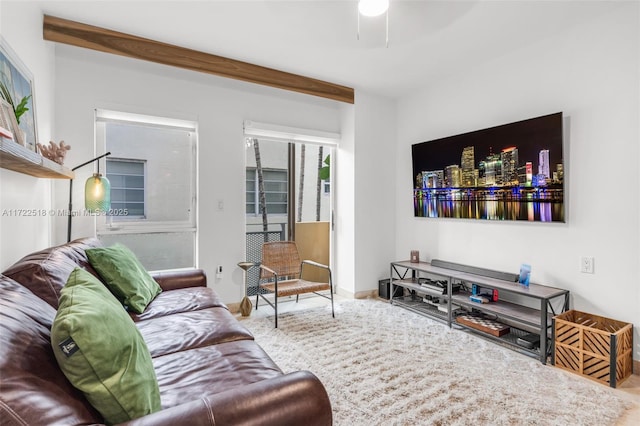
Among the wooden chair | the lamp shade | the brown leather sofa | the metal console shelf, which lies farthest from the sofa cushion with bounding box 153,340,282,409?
the metal console shelf

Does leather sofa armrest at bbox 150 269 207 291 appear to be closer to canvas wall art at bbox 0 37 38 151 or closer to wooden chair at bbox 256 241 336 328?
wooden chair at bbox 256 241 336 328

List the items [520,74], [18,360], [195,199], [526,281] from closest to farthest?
[18,360] → [526,281] → [520,74] → [195,199]

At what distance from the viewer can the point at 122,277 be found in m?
2.18

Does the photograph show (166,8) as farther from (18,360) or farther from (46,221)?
(18,360)

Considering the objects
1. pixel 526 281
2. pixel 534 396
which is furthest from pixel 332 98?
pixel 534 396

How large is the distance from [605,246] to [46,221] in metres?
4.30

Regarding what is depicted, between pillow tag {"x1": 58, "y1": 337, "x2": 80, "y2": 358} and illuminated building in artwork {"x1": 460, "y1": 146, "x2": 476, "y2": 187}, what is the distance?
11.0ft

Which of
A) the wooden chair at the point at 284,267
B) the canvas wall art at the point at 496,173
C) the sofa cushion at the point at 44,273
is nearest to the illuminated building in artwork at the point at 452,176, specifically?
the canvas wall art at the point at 496,173

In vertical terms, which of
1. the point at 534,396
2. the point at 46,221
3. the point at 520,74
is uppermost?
the point at 520,74

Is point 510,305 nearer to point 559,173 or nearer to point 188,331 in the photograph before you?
point 559,173

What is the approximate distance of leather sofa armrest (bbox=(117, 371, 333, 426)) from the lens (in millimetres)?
910

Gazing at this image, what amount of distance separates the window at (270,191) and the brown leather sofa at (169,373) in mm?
2162

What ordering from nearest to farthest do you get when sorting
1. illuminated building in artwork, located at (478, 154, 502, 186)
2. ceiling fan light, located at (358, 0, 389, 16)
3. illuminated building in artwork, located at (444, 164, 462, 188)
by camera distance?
ceiling fan light, located at (358, 0, 389, 16) → illuminated building in artwork, located at (478, 154, 502, 186) → illuminated building in artwork, located at (444, 164, 462, 188)

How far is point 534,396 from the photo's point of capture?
2.05 metres
